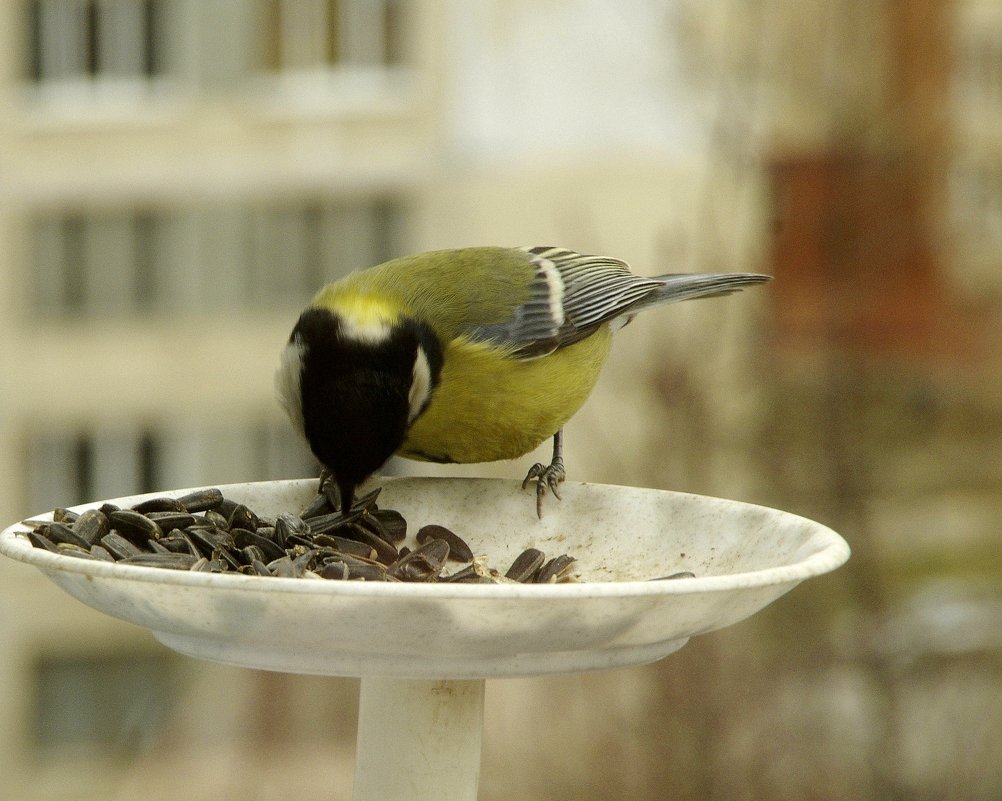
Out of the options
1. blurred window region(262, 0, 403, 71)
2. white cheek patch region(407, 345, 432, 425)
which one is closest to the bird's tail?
white cheek patch region(407, 345, 432, 425)

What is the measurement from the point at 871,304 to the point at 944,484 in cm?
73

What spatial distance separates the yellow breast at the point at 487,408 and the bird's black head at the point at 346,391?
0.26 meters

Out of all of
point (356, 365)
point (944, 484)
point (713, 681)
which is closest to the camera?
point (356, 365)

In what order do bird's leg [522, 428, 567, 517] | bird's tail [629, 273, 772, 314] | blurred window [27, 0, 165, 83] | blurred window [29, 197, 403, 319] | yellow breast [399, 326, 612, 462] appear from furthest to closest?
blurred window [29, 197, 403, 319] < blurred window [27, 0, 165, 83] < bird's tail [629, 273, 772, 314] < yellow breast [399, 326, 612, 462] < bird's leg [522, 428, 567, 517]

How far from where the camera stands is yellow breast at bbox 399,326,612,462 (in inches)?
90.6

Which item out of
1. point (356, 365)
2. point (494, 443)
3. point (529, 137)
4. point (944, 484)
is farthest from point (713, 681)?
point (529, 137)

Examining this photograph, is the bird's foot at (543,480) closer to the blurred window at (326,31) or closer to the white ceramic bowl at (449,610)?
the white ceramic bowl at (449,610)

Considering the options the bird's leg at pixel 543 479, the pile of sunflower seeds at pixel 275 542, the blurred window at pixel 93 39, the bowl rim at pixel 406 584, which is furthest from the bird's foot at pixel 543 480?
the blurred window at pixel 93 39

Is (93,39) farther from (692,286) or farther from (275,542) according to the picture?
(275,542)

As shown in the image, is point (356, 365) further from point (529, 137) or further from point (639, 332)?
point (529, 137)

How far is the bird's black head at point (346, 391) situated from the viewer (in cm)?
186

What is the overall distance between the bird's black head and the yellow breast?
0.84ft

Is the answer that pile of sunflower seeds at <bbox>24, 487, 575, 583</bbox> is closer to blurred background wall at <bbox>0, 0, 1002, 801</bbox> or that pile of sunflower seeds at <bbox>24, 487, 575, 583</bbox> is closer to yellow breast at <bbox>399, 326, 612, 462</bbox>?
yellow breast at <bbox>399, 326, 612, 462</bbox>

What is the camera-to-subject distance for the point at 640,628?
1.47m
